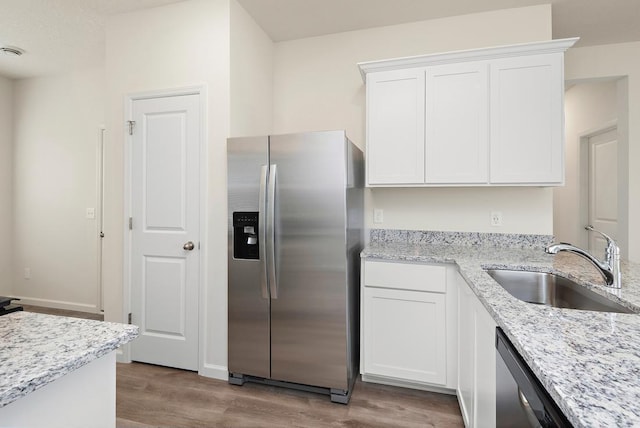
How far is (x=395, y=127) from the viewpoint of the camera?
2424mm

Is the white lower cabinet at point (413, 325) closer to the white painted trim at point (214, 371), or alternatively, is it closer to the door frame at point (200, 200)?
the white painted trim at point (214, 371)

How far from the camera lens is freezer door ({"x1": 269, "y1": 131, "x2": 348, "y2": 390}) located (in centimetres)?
208

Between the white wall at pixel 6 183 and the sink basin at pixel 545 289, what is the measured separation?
5309mm

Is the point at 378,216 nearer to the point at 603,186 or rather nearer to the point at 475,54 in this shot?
the point at 475,54

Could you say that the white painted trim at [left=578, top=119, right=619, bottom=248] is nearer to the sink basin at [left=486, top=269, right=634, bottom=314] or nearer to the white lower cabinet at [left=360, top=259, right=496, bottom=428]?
the sink basin at [left=486, top=269, right=634, bottom=314]

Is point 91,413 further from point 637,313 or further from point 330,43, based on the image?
point 330,43

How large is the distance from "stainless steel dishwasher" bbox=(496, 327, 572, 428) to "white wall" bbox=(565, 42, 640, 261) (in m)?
2.92

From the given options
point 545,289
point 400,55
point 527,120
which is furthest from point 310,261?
point 400,55

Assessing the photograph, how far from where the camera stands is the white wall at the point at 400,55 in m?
2.56

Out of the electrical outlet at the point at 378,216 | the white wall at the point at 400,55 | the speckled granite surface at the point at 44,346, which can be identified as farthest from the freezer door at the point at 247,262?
the speckled granite surface at the point at 44,346

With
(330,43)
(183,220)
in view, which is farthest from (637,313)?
(330,43)

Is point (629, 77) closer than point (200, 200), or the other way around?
point (200, 200)

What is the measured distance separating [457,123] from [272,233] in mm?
1531

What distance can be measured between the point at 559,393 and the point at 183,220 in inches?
95.4
